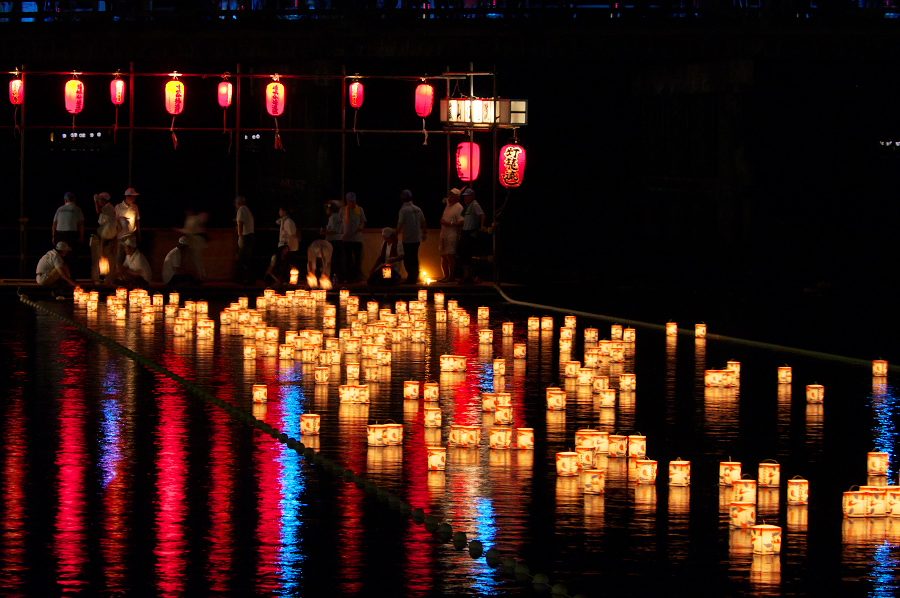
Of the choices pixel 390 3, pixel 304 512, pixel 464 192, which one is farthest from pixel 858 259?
pixel 304 512

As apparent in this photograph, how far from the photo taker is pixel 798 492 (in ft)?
30.7

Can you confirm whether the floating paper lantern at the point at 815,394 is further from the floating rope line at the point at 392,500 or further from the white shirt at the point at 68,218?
the white shirt at the point at 68,218

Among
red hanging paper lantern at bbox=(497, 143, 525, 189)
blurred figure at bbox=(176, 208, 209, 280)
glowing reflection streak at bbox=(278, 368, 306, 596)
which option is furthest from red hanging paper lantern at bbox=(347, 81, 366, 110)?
glowing reflection streak at bbox=(278, 368, 306, 596)

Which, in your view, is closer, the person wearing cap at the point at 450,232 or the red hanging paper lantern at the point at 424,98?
the person wearing cap at the point at 450,232

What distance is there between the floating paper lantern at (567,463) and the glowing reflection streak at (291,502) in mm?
1526

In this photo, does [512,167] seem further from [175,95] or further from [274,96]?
[175,95]

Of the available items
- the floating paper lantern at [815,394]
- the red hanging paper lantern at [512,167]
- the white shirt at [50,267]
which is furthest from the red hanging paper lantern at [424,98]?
the floating paper lantern at [815,394]

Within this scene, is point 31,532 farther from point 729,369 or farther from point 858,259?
point 858,259

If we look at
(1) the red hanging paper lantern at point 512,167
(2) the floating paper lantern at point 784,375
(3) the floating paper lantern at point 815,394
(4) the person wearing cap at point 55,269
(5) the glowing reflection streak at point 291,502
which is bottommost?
(5) the glowing reflection streak at point 291,502

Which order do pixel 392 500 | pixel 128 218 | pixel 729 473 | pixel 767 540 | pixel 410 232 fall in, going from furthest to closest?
pixel 410 232, pixel 128 218, pixel 729 473, pixel 392 500, pixel 767 540

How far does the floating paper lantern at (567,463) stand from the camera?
10367 mm

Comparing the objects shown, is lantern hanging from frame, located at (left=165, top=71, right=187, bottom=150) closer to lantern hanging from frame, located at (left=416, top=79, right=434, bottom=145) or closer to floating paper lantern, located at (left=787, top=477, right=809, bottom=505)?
lantern hanging from frame, located at (left=416, top=79, right=434, bottom=145)

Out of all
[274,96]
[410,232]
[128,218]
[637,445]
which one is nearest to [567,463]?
[637,445]

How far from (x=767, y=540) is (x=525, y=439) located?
339 cm
